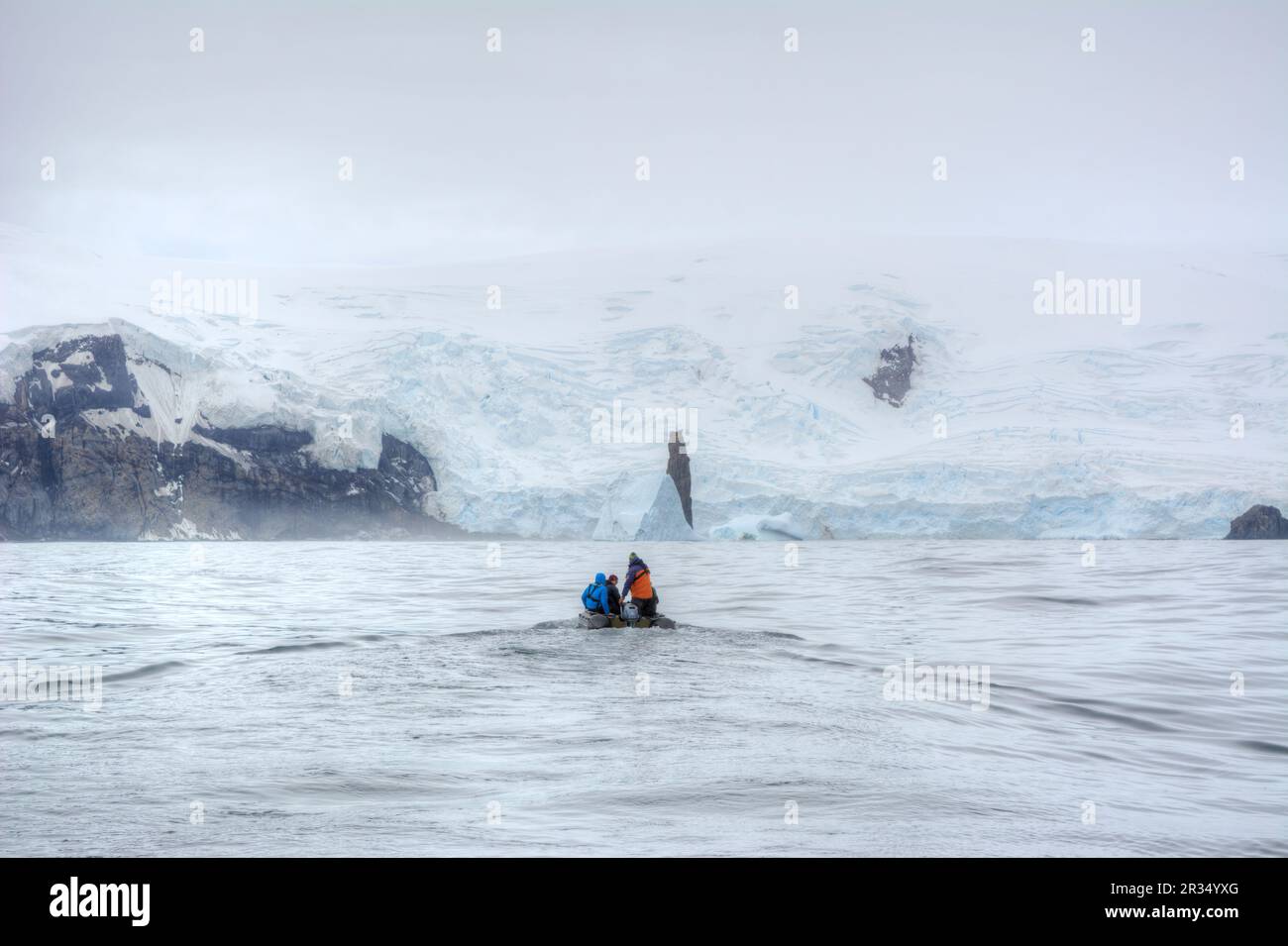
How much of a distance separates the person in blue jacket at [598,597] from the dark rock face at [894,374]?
5507cm

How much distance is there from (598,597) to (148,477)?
1907 inches

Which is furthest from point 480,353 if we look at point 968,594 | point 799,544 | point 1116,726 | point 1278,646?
point 1116,726

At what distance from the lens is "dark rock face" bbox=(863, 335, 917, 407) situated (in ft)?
235

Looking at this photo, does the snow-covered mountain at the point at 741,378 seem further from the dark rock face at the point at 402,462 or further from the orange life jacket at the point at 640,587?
the orange life jacket at the point at 640,587

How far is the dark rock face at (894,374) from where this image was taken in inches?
2817

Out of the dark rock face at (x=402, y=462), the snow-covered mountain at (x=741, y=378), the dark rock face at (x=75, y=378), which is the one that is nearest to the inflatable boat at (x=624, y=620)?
the snow-covered mountain at (x=741, y=378)

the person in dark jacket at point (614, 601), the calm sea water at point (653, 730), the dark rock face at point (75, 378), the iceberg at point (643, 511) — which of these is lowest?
the calm sea water at point (653, 730)

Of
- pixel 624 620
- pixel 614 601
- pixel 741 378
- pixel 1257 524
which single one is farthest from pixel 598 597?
pixel 741 378

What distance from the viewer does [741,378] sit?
70188mm

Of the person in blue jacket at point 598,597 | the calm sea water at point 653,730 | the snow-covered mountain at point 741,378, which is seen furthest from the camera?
the snow-covered mountain at point 741,378

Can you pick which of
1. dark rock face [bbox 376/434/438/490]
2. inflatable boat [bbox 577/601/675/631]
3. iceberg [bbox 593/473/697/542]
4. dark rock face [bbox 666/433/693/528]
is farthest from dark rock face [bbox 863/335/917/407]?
inflatable boat [bbox 577/601/675/631]

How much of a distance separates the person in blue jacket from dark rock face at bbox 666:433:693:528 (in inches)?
1410

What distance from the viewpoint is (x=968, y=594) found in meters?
25.9

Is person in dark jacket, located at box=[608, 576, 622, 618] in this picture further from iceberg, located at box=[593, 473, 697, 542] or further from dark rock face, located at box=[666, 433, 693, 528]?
dark rock face, located at box=[666, 433, 693, 528]
